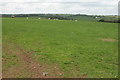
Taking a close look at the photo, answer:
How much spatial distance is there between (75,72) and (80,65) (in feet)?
4.89

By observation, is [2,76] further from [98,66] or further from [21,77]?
[98,66]

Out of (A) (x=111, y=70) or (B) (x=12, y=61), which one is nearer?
(A) (x=111, y=70)

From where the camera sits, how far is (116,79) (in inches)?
363

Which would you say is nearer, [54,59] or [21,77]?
[21,77]

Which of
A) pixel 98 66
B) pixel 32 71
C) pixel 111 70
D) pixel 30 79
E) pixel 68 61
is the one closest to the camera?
pixel 30 79

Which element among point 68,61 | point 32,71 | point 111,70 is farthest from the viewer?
point 68,61

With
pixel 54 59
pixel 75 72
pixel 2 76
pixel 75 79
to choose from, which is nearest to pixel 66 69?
pixel 75 72

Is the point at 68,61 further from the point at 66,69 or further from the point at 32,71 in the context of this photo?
the point at 32,71

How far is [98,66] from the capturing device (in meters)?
11.5

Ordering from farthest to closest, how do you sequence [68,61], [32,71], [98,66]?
[68,61] < [98,66] < [32,71]

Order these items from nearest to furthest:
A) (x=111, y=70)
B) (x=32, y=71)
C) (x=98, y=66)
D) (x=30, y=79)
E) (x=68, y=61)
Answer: (x=30, y=79)
(x=32, y=71)
(x=111, y=70)
(x=98, y=66)
(x=68, y=61)

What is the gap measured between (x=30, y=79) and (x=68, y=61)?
401cm

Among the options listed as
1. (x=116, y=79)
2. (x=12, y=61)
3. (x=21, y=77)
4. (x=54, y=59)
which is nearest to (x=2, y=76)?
(x=21, y=77)

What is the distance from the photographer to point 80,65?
454 inches
